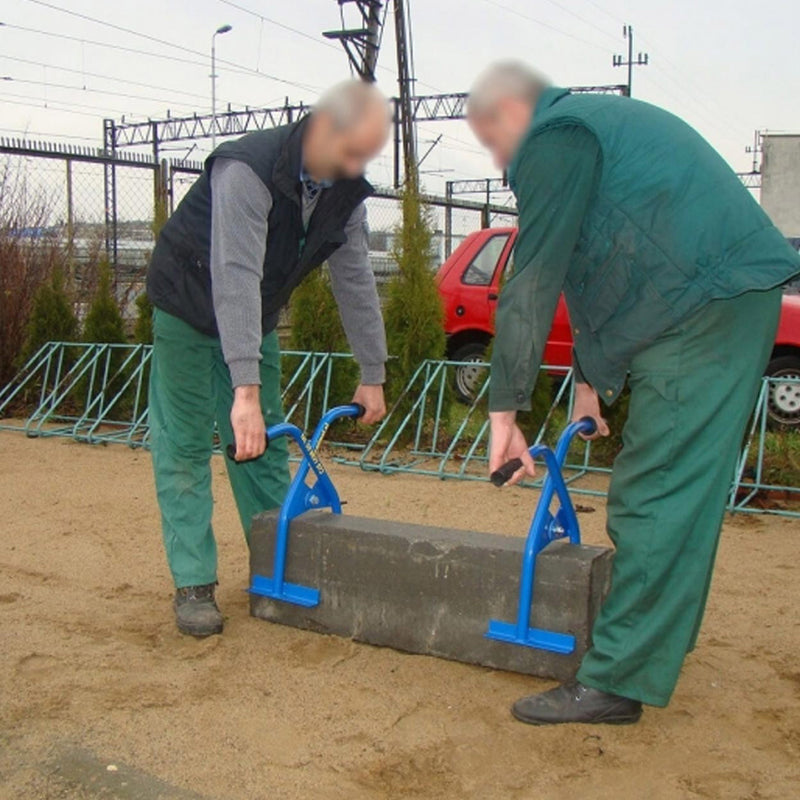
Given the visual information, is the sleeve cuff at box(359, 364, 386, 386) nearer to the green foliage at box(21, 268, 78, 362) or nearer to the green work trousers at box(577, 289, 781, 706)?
the green work trousers at box(577, 289, 781, 706)

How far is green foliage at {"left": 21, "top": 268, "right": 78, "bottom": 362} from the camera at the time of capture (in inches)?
339

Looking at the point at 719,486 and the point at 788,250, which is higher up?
the point at 788,250

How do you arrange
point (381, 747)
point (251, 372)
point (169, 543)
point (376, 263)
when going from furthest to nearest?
point (376, 263)
point (169, 543)
point (251, 372)
point (381, 747)

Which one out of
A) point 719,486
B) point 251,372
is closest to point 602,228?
point 719,486

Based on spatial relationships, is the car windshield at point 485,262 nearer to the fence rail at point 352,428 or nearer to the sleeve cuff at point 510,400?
the fence rail at point 352,428

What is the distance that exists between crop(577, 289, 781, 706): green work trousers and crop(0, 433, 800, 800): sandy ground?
10.2 inches

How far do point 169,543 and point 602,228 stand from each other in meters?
1.90

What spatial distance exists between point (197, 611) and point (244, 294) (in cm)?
114

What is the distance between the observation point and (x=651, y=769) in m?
2.46

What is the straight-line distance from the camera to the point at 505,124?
99.6 inches

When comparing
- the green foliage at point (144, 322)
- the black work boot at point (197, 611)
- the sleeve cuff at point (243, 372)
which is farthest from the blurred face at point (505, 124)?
the green foliage at point (144, 322)

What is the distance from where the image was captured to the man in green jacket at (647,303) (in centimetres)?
242

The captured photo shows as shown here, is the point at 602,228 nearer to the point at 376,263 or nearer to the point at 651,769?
the point at 651,769

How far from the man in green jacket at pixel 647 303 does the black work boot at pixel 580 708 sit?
91 mm
